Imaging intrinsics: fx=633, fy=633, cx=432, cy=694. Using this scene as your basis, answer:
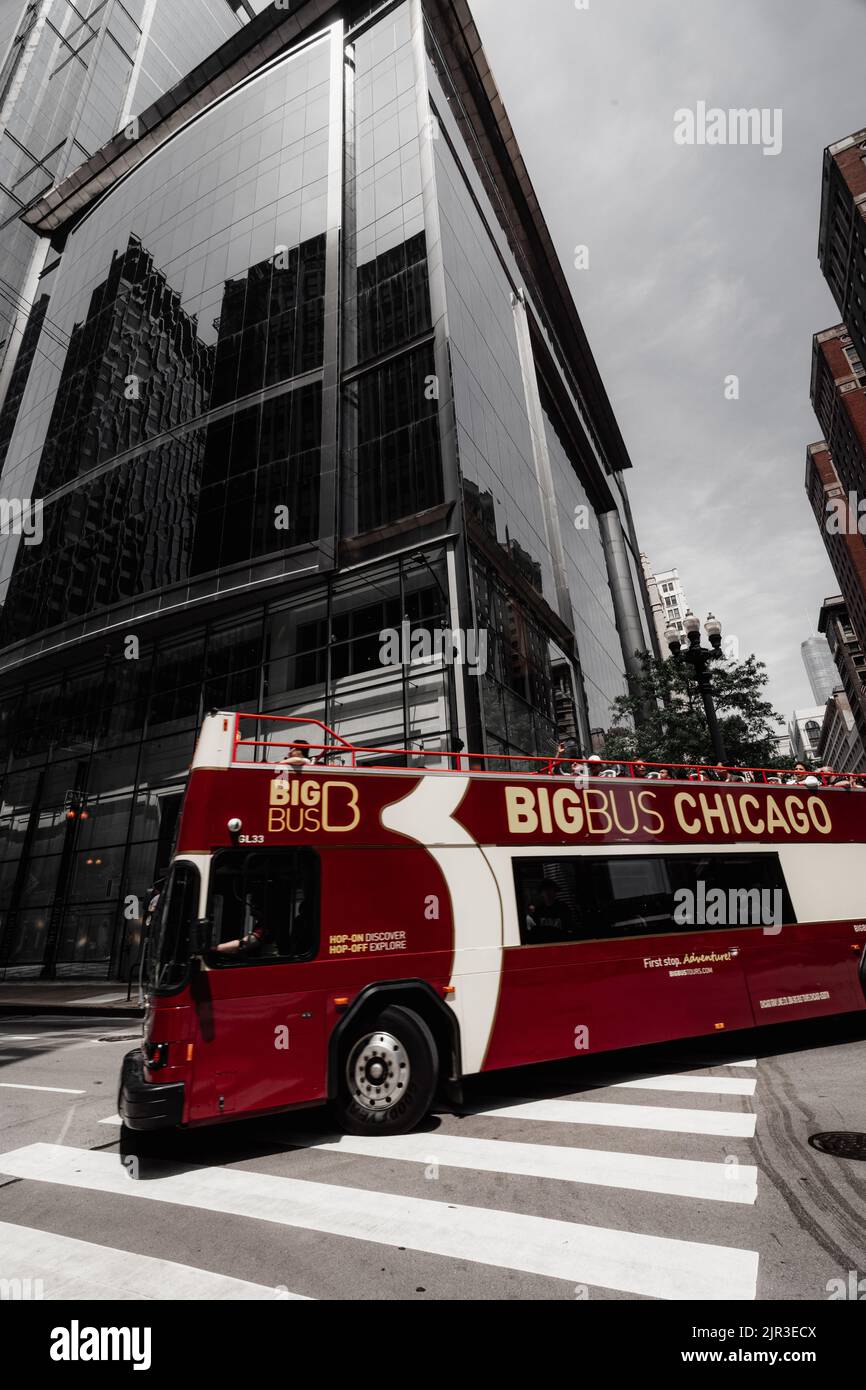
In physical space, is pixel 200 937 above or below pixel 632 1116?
above

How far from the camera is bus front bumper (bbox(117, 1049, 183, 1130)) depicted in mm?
5059

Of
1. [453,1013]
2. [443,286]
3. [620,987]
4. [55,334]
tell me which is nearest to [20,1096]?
[453,1013]

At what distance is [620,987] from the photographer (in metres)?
7.21

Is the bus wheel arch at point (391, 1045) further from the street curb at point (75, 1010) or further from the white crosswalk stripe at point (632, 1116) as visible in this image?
the street curb at point (75, 1010)

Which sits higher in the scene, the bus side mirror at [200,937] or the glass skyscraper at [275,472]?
the glass skyscraper at [275,472]

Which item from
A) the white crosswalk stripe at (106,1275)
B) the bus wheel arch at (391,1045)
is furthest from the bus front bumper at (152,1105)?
the bus wheel arch at (391,1045)

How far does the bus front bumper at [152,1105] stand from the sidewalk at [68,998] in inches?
485

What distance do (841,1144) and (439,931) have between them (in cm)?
370

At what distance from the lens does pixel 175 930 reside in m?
5.63

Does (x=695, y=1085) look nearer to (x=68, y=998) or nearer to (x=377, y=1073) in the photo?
(x=377, y=1073)

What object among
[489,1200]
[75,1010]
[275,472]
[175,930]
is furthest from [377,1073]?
[275,472]

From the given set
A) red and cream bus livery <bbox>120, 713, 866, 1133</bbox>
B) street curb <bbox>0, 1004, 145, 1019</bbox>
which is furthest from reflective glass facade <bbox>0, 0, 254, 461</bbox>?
red and cream bus livery <bbox>120, 713, 866, 1133</bbox>

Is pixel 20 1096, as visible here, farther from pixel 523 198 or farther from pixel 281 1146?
pixel 523 198

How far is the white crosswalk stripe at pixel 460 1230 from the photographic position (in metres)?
3.29
